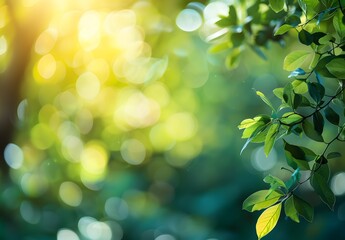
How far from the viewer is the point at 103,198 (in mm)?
4227

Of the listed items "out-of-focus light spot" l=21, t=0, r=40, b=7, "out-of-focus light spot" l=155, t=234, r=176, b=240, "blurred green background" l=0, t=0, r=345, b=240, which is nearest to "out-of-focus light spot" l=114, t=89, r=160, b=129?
"blurred green background" l=0, t=0, r=345, b=240

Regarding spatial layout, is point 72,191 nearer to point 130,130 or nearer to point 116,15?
point 130,130

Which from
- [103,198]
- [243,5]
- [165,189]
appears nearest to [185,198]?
[165,189]

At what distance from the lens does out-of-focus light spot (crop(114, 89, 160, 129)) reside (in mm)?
4852

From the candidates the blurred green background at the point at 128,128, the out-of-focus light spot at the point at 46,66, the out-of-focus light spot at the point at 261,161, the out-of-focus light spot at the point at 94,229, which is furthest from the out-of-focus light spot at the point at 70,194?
the out-of-focus light spot at the point at 261,161

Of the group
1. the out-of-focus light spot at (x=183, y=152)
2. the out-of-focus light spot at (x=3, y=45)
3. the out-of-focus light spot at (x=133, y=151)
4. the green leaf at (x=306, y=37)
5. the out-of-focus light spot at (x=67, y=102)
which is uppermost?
the green leaf at (x=306, y=37)

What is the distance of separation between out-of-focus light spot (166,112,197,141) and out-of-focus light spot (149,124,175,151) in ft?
0.15

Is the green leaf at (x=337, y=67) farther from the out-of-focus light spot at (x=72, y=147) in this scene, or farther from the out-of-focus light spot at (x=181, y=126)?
the out-of-focus light spot at (x=181, y=126)

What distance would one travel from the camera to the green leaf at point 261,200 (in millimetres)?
842

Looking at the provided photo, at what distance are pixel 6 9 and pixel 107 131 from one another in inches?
81.5

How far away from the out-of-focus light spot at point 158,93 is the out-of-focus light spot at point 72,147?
2.23 feet

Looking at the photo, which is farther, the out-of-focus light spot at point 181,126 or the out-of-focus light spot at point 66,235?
the out-of-focus light spot at point 181,126

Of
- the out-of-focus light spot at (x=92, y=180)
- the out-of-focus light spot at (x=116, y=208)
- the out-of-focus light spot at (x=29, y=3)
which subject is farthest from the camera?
the out-of-focus light spot at (x=92, y=180)

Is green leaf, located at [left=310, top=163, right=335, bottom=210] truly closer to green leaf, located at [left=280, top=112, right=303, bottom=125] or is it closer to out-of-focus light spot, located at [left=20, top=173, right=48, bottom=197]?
green leaf, located at [left=280, top=112, right=303, bottom=125]
